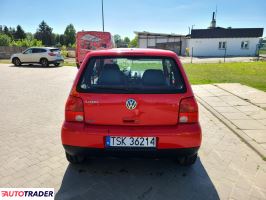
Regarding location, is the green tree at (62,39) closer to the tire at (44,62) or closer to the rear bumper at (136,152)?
the tire at (44,62)

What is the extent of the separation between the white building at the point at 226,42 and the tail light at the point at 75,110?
41197mm

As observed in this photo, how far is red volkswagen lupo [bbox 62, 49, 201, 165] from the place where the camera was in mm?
3047

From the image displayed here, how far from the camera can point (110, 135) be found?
304cm

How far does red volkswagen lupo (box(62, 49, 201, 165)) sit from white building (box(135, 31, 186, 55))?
43156 mm

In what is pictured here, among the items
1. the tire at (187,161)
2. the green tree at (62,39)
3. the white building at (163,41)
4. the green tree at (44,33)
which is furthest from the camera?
the green tree at (62,39)

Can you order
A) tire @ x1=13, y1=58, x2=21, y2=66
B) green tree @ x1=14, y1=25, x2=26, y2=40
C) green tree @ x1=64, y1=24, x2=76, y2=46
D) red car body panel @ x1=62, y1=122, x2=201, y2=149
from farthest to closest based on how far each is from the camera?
green tree @ x1=64, y1=24, x2=76, y2=46 → green tree @ x1=14, y1=25, x2=26, y2=40 → tire @ x1=13, y1=58, x2=21, y2=66 → red car body panel @ x1=62, y1=122, x2=201, y2=149

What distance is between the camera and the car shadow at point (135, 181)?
3047mm

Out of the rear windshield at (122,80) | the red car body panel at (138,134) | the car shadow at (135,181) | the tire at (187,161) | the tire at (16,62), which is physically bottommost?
the car shadow at (135,181)

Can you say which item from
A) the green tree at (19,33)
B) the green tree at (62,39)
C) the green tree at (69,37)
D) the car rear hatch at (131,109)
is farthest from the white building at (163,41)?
the green tree at (62,39)

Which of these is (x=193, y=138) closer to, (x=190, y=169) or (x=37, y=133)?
(x=190, y=169)

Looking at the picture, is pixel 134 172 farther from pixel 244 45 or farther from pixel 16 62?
pixel 244 45

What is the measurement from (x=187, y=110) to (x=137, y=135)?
70cm

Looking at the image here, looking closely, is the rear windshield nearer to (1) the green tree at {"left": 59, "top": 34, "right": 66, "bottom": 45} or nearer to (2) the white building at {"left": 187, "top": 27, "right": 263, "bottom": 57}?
(2) the white building at {"left": 187, "top": 27, "right": 263, "bottom": 57}

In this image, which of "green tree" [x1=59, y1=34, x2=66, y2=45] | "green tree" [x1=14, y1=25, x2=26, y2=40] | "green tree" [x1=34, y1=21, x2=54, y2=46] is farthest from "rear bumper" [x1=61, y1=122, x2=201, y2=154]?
"green tree" [x1=59, y1=34, x2=66, y2=45]
